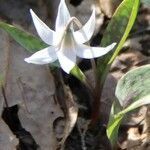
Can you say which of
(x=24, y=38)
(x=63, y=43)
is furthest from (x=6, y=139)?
(x=63, y=43)

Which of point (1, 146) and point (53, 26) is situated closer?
point (1, 146)

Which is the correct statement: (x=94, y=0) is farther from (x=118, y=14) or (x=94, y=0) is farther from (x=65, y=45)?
(x=65, y=45)

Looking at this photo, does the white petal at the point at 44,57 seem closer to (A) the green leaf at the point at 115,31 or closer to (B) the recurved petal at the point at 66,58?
(B) the recurved petal at the point at 66,58

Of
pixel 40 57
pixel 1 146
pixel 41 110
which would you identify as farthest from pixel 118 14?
pixel 1 146

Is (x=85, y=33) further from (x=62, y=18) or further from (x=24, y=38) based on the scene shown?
(x=24, y=38)

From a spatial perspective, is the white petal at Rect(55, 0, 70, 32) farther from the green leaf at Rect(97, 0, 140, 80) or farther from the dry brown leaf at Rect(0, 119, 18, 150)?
the dry brown leaf at Rect(0, 119, 18, 150)

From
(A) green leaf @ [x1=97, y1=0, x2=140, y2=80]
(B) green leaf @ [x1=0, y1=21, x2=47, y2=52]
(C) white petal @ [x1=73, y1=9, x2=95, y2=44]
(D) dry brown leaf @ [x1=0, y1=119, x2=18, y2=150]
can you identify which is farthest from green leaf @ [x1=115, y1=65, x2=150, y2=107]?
(D) dry brown leaf @ [x1=0, y1=119, x2=18, y2=150]

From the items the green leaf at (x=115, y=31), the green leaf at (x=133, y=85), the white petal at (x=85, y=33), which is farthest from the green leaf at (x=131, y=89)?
the white petal at (x=85, y=33)
